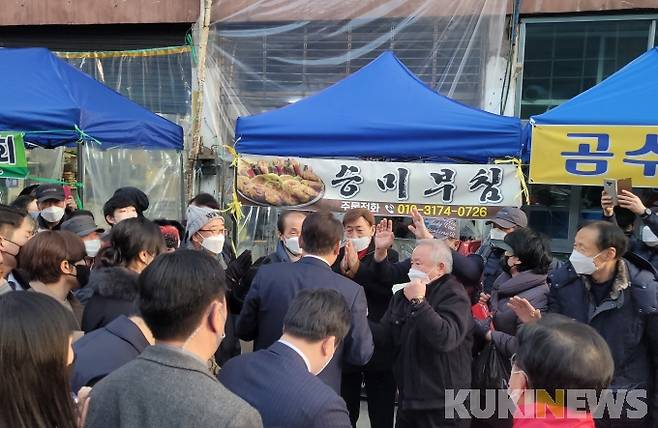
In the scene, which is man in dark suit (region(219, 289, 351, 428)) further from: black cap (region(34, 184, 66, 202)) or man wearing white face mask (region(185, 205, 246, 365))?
black cap (region(34, 184, 66, 202))

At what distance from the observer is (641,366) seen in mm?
2658

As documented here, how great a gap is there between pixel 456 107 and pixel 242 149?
1.76 meters

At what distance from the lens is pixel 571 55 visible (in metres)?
6.01

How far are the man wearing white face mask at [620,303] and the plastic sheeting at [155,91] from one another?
4907 mm

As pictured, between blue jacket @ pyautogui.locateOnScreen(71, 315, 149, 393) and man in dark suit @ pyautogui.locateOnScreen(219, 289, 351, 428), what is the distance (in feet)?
1.02

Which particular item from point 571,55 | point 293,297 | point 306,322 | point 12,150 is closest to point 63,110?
point 12,150

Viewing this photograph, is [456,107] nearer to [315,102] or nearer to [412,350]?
[315,102]

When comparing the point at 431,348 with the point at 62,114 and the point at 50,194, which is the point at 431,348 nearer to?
the point at 50,194

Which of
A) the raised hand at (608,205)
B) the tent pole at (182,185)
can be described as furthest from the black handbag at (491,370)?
the tent pole at (182,185)

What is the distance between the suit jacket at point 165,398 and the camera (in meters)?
1.10

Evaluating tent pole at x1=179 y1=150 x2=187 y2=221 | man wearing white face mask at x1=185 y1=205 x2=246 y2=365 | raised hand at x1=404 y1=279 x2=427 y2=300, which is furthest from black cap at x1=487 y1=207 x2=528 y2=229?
tent pole at x1=179 y1=150 x2=187 y2=221

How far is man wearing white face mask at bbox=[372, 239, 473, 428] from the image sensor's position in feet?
8.29

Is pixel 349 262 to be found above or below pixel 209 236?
below

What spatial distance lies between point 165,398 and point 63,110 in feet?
14.4
